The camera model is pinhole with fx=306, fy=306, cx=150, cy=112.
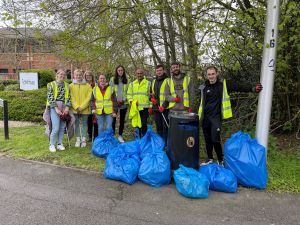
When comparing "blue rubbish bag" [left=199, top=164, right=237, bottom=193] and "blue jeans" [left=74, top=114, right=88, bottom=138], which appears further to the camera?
"blue jeans" [left=74, top=114, right=88, bottom=138]

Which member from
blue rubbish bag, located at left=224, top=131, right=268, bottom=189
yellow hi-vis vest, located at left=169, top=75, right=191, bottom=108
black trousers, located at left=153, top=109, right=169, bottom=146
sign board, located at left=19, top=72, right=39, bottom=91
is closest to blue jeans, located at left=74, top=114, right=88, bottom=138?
black trousers, located at left=153, top=109, right=169, bottom=146

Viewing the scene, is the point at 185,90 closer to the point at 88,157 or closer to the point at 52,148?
the point at 88,157

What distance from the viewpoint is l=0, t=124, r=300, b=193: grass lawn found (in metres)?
4.57

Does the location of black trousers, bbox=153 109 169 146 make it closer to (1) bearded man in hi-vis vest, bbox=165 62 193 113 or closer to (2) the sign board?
(1) bearded man in hi-vis vest, bbox=165 62 193 113

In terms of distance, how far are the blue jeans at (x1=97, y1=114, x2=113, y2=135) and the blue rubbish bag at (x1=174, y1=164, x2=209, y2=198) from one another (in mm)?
2524

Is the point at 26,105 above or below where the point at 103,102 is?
below

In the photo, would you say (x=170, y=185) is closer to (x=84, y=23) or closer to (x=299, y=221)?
(x=299, y=221)

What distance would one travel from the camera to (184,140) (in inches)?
179

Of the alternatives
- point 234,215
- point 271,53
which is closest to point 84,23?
point 271,53

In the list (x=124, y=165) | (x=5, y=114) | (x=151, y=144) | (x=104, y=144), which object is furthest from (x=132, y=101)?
(x=5, y=114)

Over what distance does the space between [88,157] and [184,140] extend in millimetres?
2112

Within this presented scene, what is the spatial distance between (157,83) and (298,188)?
3.00 meters

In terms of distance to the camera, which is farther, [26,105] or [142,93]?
[26,105]

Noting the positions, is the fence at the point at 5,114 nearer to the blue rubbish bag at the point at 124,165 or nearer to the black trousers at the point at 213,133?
the blue rubbish bag at the point at 124,165
